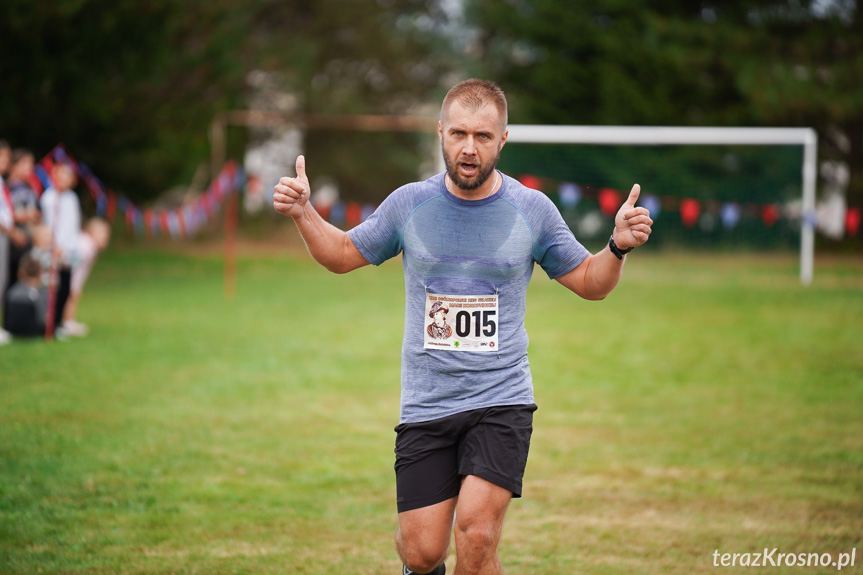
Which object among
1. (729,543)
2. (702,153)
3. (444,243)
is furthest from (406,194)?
(702,153)

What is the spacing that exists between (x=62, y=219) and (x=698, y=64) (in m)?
18.9

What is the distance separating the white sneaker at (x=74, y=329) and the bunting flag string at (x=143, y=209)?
1.83 metres

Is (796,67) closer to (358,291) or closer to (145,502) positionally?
(358,291)

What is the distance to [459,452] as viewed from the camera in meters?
3.92

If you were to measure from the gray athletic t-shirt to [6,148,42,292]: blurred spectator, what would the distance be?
28.4 ft

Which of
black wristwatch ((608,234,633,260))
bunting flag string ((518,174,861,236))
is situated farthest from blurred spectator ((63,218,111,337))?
bunting flag string ((518,174,861,236))

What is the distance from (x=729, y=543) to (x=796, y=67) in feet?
74.0

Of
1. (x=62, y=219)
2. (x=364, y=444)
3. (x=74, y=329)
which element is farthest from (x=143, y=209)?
(x=364, y=444)

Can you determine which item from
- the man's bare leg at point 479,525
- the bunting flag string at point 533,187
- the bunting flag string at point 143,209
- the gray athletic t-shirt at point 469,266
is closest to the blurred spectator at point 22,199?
the bunting flag string at point 143,209

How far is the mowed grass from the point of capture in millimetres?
5156

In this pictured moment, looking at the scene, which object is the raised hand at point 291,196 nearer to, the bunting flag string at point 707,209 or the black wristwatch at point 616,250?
the black wristwatch at point 616,250

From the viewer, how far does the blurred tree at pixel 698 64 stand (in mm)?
24547

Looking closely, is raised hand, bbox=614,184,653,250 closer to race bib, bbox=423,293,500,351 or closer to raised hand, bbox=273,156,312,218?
race bib, bbox=423,293,500,351

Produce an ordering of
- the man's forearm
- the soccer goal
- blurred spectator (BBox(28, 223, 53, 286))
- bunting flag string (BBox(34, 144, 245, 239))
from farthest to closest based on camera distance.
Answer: the soccer goal, bunting flag string (BBox(34, 144, 245, 239)), blurred spectator (BBox(28, 223, 53, 286)), the man's forearm
